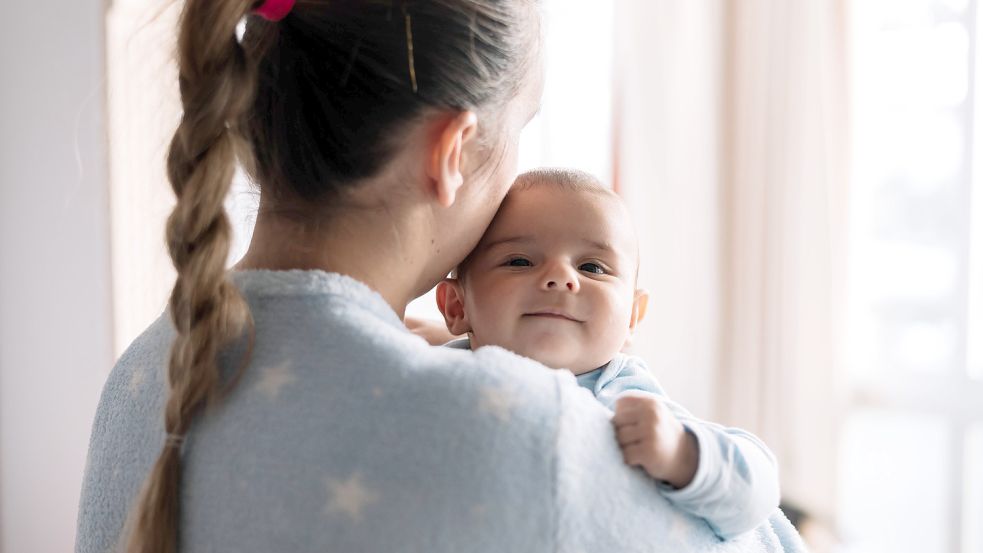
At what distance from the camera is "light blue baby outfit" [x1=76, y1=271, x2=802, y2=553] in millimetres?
688

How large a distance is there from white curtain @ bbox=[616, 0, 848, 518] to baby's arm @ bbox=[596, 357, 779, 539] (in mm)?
1597

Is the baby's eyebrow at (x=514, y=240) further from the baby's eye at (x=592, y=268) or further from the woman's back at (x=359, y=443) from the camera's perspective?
the woman's back at (x=359, y=443)

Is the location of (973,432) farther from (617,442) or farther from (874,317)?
(617,442)

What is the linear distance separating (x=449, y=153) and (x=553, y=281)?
315 mm

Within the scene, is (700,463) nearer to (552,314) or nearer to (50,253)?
(552,314)

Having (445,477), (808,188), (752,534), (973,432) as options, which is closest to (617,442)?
(445,477)

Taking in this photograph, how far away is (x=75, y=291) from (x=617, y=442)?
2350mm

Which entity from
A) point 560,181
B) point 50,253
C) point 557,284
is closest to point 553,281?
point 557,284

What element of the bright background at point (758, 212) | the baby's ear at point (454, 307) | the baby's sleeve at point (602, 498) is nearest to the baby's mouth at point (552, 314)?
the baby's ear at point (454, 307)

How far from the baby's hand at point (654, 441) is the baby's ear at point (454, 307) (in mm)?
430

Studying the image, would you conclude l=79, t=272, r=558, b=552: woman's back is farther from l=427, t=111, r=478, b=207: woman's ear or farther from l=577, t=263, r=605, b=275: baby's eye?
l=577, t=263, r=605, b=275: baby's eye

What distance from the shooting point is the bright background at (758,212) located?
239cm

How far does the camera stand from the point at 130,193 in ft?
8.92

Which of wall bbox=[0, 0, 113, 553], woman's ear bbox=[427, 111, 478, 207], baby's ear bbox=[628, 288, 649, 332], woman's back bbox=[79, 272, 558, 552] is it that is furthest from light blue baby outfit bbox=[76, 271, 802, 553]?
wall bbox=[0, 0, 113, 553]
